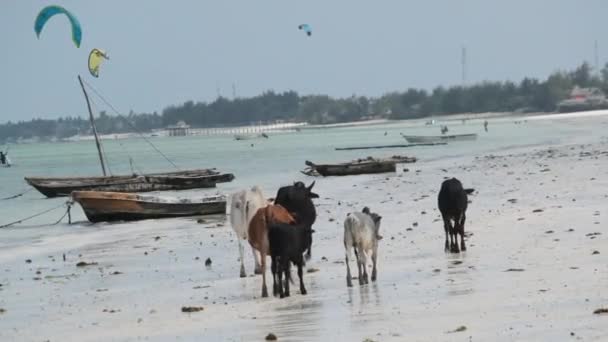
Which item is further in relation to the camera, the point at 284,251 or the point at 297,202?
the point at 297,202

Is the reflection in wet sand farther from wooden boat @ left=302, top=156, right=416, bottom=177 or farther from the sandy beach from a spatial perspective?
wooden boat @ left=302, top=156, right=416, bottom=177

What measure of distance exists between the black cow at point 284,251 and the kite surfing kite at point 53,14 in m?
22.4

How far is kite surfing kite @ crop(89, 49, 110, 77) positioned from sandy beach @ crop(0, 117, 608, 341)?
12871 mm

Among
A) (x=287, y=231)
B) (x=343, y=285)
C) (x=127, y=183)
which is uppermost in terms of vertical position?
(x=287, y=231)

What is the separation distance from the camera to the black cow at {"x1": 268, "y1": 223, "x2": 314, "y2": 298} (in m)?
11.3

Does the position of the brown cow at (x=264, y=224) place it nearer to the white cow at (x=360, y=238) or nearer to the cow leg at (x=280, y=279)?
the cow leg at (x=280, y=279)

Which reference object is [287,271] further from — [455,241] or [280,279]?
[455,241]

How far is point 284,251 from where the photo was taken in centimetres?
1132

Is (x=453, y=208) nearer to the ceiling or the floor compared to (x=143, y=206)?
nearer to the ceiling

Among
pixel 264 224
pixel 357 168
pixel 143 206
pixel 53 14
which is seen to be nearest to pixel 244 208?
pixel 264 224

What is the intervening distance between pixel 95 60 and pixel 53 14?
1.81 metres

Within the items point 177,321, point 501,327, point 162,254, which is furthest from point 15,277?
point 501,327

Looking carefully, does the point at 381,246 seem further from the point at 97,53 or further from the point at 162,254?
the point at 97,53

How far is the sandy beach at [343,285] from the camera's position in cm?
909
